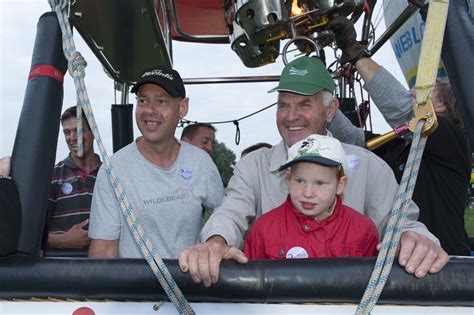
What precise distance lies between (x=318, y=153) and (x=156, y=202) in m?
0.59

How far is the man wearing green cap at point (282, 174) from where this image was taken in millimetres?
1546

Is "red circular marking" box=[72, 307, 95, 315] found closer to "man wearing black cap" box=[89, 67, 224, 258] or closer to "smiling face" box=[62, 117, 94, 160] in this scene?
"man wearing black cap" box=[89, 67, 224, 258]

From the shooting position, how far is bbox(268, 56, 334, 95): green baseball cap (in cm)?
181

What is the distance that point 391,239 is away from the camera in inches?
41.3

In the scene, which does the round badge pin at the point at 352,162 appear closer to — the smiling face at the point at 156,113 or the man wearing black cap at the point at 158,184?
the man wearing black cap at the point at 158,184

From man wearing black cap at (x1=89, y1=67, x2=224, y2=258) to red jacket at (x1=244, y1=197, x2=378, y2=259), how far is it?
1.19 ft

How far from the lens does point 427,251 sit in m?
1.11

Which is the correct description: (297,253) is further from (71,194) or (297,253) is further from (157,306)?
(71,194)

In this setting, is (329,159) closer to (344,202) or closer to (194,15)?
(344,202)

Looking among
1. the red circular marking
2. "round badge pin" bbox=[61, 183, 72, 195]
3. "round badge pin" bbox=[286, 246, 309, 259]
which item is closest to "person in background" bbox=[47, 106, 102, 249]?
"round badge pin" bbox=[61, 183, 72, 195]

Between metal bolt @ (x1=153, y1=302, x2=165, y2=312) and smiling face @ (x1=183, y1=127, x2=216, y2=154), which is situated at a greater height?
smiling face @ (x1=183, y1=127, x2=216, y2=154)

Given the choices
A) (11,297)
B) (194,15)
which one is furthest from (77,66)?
(194,15)

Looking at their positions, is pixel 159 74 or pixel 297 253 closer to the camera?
pixel 297 253

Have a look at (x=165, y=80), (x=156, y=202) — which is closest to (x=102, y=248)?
(x=156, y=202)
